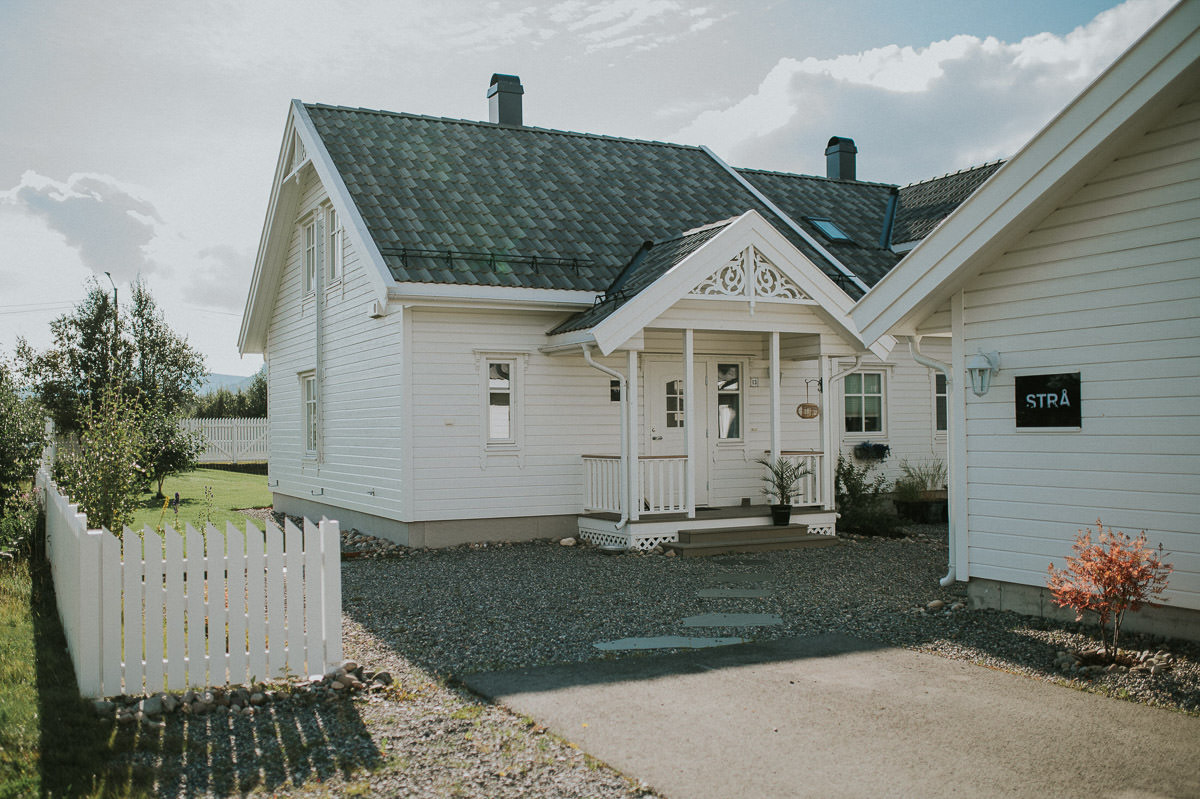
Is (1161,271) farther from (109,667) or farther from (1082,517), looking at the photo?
(109,667)

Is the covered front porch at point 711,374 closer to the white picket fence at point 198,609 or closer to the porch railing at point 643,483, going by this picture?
the porch railing at point 643,483

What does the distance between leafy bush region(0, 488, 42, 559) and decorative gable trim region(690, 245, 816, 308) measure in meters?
9.11

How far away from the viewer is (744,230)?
1289cm

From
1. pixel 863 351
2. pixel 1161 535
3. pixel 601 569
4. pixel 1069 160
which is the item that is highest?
pixel 1069 160

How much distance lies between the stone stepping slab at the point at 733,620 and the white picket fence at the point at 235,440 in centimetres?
2938

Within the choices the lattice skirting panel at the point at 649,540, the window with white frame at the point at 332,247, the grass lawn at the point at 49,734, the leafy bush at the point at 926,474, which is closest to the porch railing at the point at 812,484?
the lattice skirting panel at the point at 649,540

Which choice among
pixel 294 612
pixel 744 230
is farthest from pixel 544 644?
pixel 744 230

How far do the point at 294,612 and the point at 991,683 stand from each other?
4532mm

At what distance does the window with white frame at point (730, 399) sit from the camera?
15484 mm

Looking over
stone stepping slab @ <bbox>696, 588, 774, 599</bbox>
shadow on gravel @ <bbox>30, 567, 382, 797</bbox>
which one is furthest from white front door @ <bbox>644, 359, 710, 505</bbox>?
shadow on gravel @ <bbox>30, 567, 382, 797</bbox>

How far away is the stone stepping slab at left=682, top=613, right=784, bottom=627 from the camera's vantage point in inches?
328

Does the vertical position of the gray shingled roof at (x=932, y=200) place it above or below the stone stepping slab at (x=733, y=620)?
above

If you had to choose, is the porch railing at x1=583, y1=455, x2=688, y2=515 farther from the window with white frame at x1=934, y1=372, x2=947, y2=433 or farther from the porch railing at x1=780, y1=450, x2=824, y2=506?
the window with white frame at x1=934, y1=372, x2=947, y2=433

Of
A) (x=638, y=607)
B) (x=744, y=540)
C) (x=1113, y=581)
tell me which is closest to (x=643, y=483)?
(x=744, y=540)
